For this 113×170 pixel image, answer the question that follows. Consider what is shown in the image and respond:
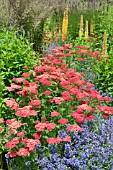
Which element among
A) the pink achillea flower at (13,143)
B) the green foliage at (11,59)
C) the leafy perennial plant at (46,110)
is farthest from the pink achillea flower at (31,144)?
the green foliage at (11,59)

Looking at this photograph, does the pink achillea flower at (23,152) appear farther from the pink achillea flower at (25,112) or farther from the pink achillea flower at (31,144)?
the pink achillea flower at (25,112)

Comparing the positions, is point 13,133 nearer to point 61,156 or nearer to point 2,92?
point 61,156

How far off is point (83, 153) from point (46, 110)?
814 mm

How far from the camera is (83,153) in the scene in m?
3.30

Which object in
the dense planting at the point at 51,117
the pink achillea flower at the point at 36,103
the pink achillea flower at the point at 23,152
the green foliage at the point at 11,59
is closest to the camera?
the pink achillea flower at the point at 23,152

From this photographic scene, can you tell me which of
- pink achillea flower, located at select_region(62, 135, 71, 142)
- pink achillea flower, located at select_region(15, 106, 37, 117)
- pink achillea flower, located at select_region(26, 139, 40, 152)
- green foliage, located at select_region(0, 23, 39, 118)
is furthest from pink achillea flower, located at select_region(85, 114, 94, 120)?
green foliage, located at select_region(0, 23, 39, 118)

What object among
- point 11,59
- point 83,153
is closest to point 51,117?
point 83,153

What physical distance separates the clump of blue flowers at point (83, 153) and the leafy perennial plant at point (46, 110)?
0.10 m

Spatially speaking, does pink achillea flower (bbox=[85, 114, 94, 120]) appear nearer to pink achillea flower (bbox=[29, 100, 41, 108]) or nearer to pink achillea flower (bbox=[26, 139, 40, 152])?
pink achillea flower (bbox=[29, 100, 41, 108])

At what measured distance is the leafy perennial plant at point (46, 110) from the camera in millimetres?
3421

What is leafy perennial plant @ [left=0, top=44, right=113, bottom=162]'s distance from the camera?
3.42m

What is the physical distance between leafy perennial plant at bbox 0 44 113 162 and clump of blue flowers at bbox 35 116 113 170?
0.33 ft

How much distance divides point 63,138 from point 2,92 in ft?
4.47

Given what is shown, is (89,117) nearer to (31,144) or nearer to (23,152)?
(31,144)
